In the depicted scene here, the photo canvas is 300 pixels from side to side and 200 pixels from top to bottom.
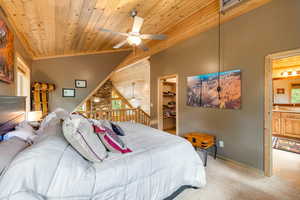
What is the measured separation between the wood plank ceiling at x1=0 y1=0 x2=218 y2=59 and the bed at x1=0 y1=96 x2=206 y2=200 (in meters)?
2.10

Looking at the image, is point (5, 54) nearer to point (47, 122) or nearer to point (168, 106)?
point (47, 122)

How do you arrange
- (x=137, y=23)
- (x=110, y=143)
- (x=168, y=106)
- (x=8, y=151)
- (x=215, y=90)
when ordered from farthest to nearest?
(x=168, y=106), (x=215, y=90), (x=137, y=23), (x=110, y=143), (x=8, y=151)

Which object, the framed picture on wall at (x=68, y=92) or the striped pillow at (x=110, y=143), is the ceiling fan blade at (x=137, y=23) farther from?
the framed picture on wall at (x=68, y=92)

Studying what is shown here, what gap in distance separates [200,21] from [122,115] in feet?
11.9

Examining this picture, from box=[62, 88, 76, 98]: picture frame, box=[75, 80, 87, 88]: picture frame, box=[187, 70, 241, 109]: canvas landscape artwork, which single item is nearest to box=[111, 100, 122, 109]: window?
box=[75, 80, 87, 88]: picture frame

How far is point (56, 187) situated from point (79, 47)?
4.17m

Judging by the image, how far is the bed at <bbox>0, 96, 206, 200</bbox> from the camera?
0.95 meters

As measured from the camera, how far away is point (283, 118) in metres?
4.42

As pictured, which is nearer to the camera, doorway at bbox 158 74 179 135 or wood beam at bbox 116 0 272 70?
wood beam at bbox 116 0 272 70

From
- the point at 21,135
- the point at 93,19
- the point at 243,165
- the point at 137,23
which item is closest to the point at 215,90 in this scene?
the point at 243,165

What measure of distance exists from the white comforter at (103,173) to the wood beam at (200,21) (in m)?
2.66

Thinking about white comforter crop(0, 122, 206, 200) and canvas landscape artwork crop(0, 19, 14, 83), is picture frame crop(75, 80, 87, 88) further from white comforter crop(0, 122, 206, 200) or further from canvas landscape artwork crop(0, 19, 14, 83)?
white comforter crop(0, 122, 206, 200)

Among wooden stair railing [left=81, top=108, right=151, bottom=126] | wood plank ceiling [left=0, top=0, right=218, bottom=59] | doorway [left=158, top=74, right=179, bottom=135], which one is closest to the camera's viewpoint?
wood plank ceiling [left=0, top=0, right=218, bottom=59]

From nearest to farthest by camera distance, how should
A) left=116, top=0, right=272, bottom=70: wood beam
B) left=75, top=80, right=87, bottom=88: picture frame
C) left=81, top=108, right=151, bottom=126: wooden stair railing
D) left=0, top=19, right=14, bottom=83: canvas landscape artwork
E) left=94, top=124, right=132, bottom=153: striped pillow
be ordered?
1. left=94, top=124, right=132, bottom=153: striped pillow
2. left=0, top=19, right=14, bottom=83: canvas landscape artwork
3. left=116, top=0, right=272, bottom=70: wood beam
4. left=81, top=108, right=151, bottom=126: wooden stair railing
5. left=75, top=80, right=87, bottom=88: picture frame
